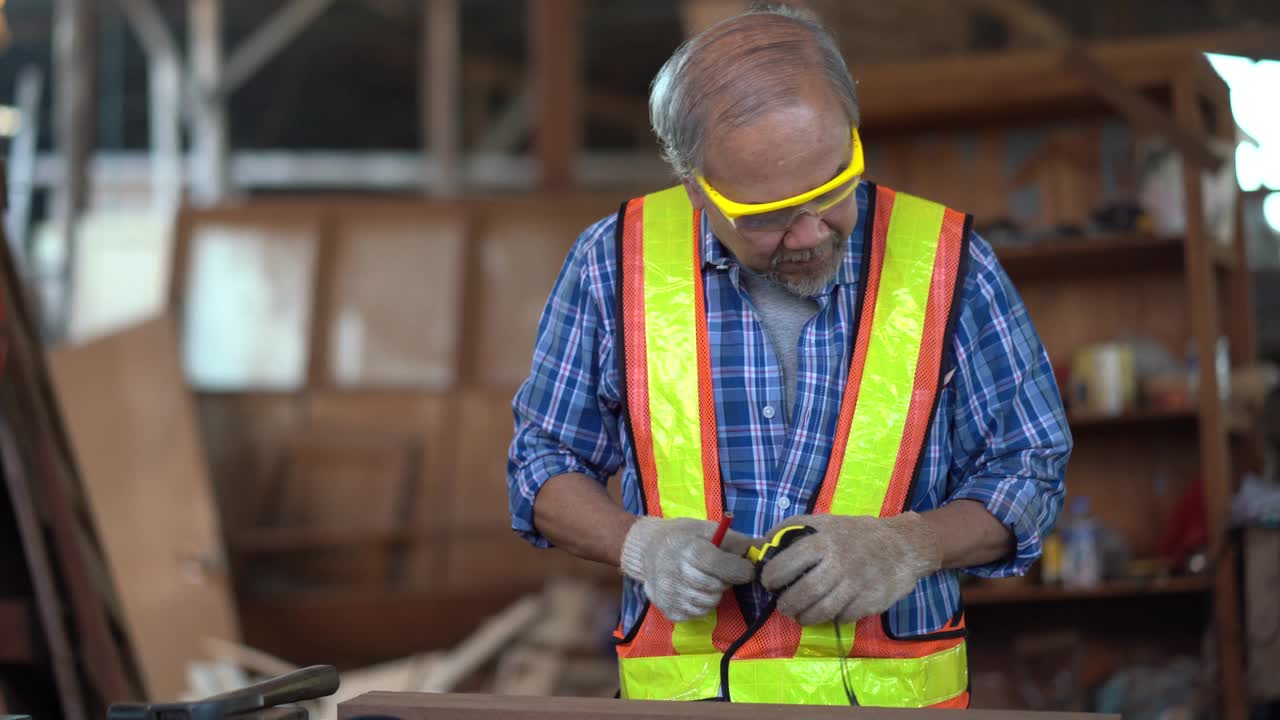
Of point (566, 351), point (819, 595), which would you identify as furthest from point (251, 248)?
point (819, 595)

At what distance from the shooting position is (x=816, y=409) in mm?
2113

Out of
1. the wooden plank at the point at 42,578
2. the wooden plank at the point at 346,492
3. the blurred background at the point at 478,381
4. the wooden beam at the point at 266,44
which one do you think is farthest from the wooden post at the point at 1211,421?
the wooden beam at the point at 266,44

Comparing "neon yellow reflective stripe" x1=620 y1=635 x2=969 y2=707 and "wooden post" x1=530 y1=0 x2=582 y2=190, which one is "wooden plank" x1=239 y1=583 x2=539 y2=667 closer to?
"wooden post" x1=530 y1=0 x2=582 y2=190

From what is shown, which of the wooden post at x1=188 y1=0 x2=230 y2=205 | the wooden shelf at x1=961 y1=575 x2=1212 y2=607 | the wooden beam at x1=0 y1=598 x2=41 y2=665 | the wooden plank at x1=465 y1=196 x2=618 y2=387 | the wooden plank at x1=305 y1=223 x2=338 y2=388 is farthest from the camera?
the wooden post at x1=188 y1=0 x2=230 y2=205

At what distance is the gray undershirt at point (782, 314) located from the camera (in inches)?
85.6

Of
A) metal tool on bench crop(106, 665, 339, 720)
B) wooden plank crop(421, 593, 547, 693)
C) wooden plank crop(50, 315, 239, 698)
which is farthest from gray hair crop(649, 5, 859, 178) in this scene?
wooden plank crop(50, 315, 239, 698)

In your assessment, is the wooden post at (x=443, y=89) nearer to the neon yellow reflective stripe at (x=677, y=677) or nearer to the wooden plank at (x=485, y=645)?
the wooden plank at (x=485, y=645)

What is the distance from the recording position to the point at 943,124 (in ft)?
18.4

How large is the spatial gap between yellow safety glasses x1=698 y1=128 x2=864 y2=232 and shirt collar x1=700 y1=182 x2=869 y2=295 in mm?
130

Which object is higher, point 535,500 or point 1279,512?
point 535,500

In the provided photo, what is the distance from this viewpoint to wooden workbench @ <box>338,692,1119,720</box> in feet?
5.46

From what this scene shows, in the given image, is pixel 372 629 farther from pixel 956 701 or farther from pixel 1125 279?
pixel 956 701

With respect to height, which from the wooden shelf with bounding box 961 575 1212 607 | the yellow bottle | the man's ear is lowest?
the wooden shelf with bounding box 961 575 1212 607

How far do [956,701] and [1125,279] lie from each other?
3.66 metres
